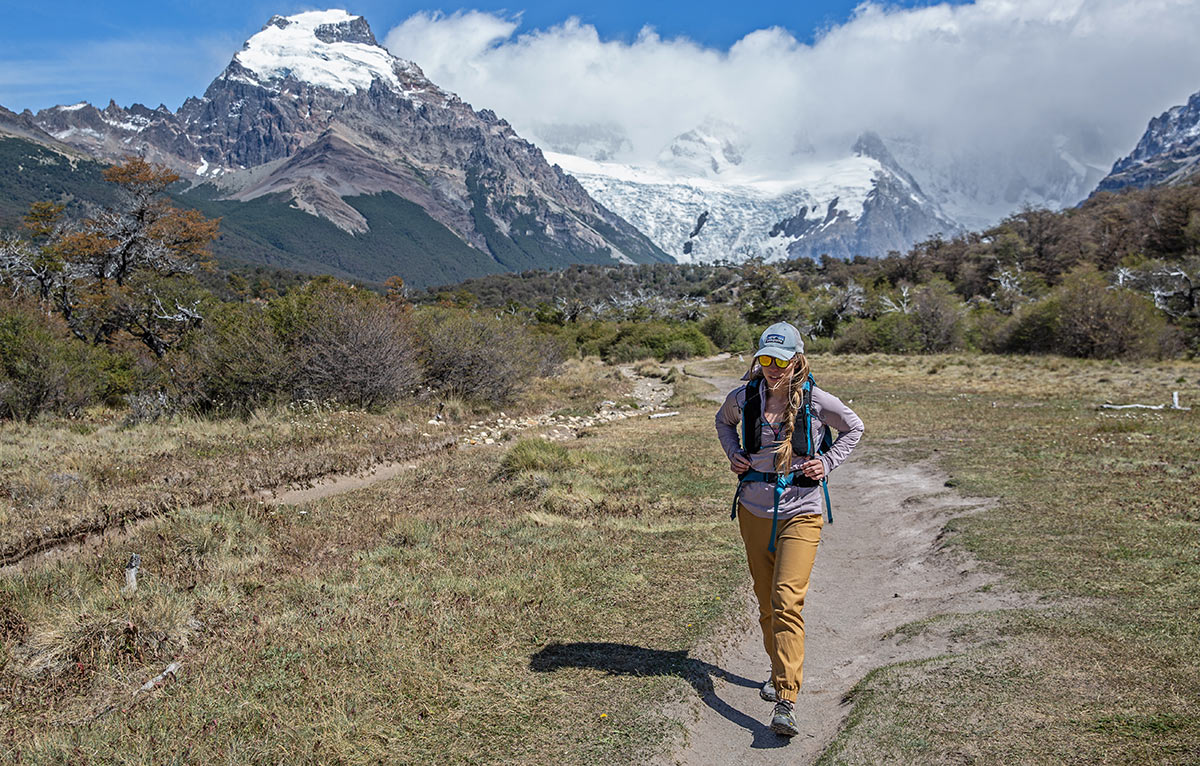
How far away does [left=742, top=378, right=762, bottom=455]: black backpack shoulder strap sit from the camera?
13.8ft

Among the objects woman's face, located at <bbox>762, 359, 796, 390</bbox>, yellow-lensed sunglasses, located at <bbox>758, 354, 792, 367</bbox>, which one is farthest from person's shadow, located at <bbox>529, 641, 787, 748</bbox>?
yellow-lensed sunglasses, located at <bbox>758, 354, 792, 367</bbox>

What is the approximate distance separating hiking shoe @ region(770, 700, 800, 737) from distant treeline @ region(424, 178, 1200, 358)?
35.2 meters

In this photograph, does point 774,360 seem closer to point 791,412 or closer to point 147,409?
point 791,412

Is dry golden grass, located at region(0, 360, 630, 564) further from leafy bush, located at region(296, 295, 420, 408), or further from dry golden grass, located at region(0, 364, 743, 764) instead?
dry golden grass, located at region(0, 364, 743, 764)

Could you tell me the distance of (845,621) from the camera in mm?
5879

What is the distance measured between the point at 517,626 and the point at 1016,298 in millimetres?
56395

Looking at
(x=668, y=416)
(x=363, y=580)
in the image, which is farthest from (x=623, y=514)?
(x=668, y=416)

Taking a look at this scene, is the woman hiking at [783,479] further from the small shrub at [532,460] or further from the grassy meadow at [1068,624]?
the small shrub at [532,460]

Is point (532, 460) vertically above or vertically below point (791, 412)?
below

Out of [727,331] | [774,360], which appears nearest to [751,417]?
[774,360]

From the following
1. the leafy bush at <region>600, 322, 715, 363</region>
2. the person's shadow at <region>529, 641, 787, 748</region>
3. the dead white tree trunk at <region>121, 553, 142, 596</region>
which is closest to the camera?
the person's shadow at <region>529, 641, 787, 748</region>

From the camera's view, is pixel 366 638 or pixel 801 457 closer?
pixel 801 457

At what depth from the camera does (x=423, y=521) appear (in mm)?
8258

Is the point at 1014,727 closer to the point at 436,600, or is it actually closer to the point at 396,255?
the point at 436,600
